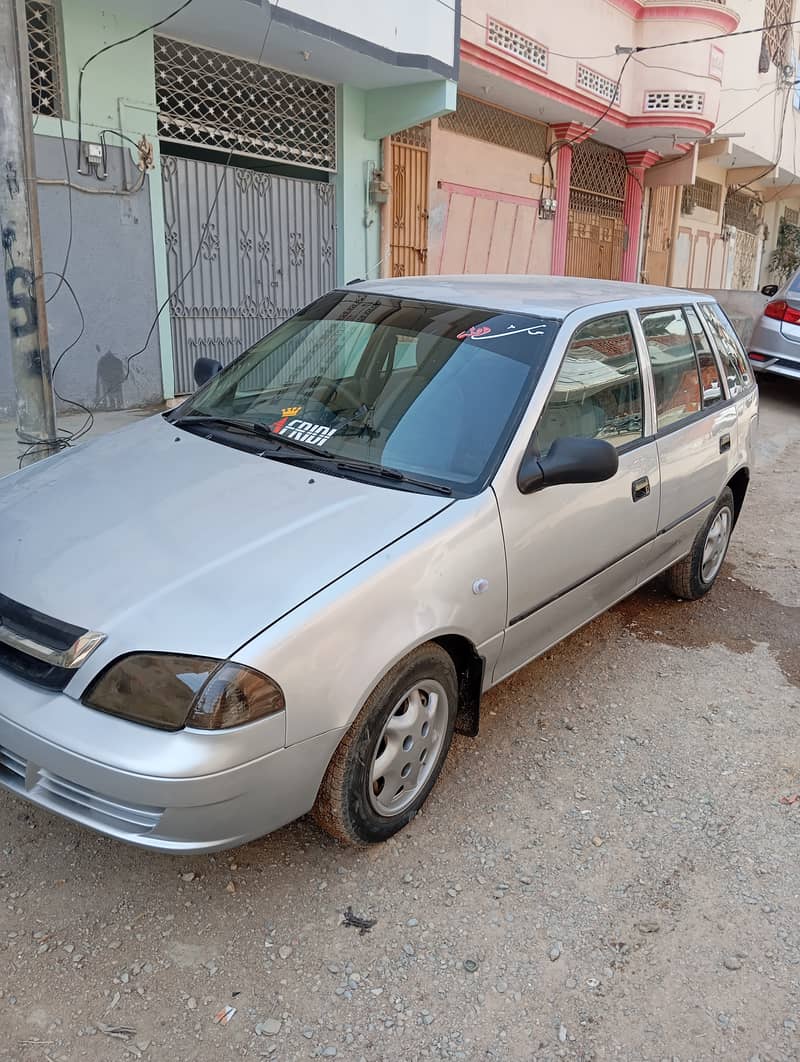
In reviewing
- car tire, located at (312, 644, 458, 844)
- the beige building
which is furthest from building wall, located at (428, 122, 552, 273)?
car tire, located at (312, 644, 458, 844)

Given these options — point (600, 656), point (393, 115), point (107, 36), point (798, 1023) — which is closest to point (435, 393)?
point (600, 656)

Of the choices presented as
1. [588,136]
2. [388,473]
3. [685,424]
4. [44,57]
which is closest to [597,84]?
[588,136]

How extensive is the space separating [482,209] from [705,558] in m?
8.30

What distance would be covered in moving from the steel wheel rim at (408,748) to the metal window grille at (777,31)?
1826cm

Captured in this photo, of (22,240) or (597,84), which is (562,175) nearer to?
(597,84)

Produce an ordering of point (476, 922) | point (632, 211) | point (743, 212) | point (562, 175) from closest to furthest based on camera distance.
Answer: point (476, 922) < point (562, 175) < point (632, 211) < point (743, 212)

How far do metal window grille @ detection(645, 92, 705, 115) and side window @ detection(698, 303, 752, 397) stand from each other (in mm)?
9650

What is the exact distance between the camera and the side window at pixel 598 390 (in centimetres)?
334

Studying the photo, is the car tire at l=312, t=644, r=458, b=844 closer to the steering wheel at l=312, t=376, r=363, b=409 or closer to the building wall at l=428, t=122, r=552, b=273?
the steering wheel at l=312, t=376, r=363, b=409

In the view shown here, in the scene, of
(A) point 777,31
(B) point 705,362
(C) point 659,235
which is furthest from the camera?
(A) point 777,31

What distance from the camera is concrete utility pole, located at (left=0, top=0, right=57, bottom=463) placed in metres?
3.86

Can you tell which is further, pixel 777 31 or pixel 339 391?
pixel 777 31

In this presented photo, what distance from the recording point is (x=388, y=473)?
3.01m

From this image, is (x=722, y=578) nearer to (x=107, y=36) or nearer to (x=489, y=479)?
(x=489, y=479)
